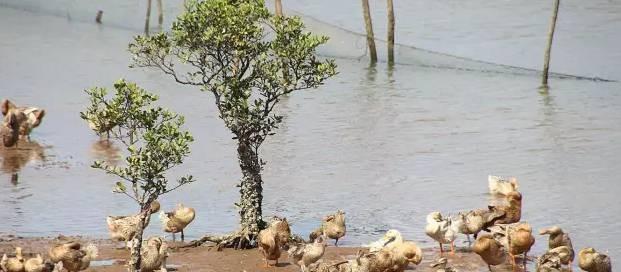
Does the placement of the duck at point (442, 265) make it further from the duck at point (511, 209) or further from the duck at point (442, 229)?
the duck at point (511, 209)

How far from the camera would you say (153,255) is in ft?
47.7

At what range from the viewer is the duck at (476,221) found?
16.1 m

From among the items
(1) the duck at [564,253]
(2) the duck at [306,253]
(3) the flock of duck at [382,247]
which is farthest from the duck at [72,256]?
(1) the duck at [564,253]

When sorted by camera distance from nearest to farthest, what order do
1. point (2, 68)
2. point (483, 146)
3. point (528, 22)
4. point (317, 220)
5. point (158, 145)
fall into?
point (158, 145) → point (317, 220) → point (483, 146) → point (2, 68) → point (528, 22)

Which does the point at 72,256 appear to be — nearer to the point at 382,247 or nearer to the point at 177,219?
the point at 177,219

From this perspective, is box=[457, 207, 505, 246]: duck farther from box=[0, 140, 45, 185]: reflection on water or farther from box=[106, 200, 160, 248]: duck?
box=[0, 140, 45, 185]: reflection on water

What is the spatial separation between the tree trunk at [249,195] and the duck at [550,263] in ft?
11.9

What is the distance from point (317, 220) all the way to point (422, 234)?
1.78 m

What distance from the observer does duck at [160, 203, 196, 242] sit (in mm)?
16750

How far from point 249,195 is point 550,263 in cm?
394

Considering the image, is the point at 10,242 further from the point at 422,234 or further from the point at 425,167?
the point at 425,167

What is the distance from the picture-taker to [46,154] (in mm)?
23938

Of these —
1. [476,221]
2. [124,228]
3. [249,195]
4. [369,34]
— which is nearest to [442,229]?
[476,221]

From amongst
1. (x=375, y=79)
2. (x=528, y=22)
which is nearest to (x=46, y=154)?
(x=375, y=79)
